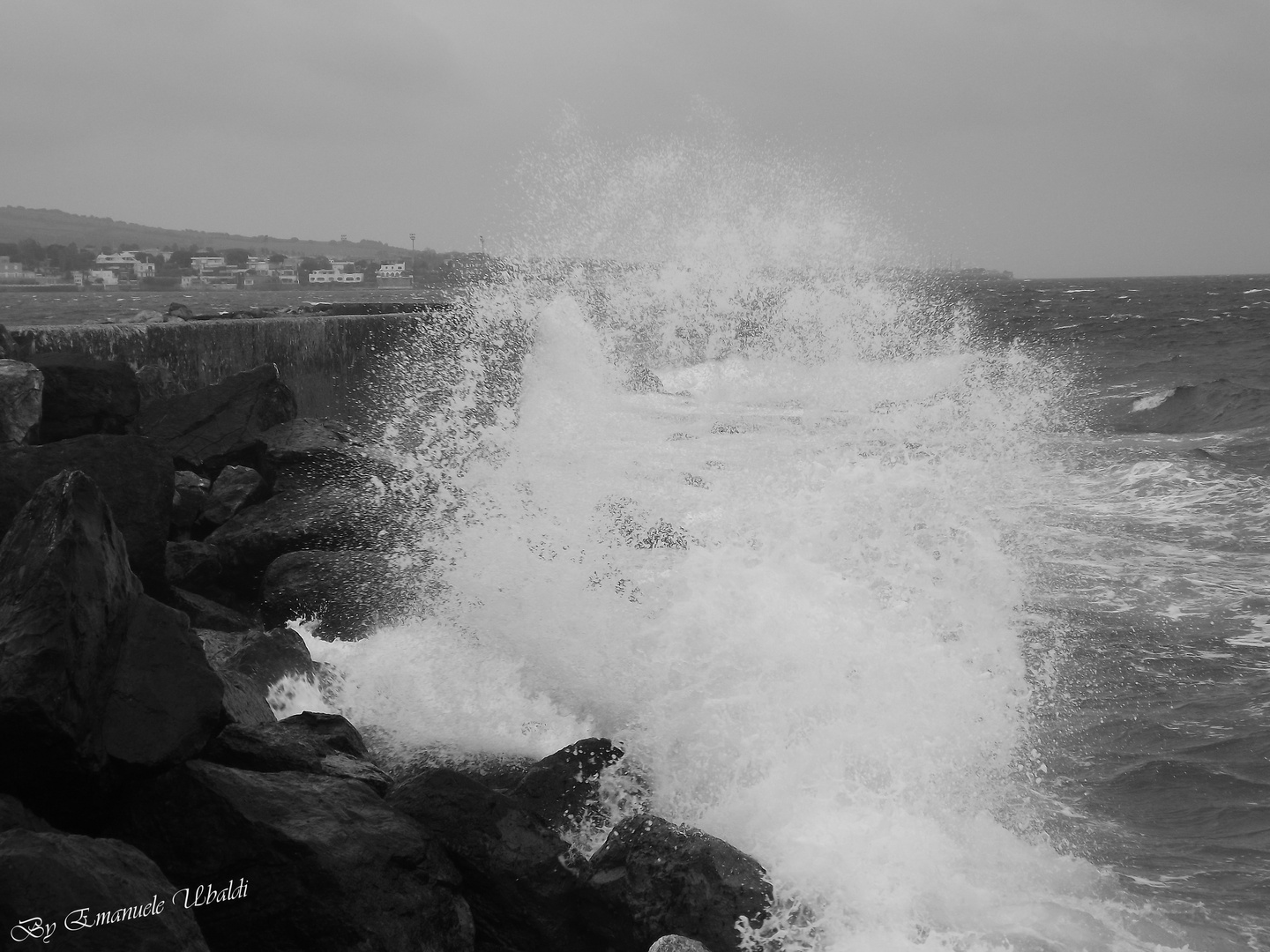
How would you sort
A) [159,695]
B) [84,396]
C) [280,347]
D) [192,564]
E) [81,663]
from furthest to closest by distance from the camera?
[280,347], [84,396], [192,564], [159,695], [81,663]

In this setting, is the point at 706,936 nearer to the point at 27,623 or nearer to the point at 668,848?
the point at 668,848

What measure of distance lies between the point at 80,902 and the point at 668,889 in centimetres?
152

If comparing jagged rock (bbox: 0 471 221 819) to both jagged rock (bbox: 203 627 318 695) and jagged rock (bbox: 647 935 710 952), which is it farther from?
jagged rock (bbox: 647 935 710 952)

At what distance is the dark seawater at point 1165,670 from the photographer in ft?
12.9

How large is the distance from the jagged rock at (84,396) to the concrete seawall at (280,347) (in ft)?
1.96

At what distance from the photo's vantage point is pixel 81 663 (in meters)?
2.90

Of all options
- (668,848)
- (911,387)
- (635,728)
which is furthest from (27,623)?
(911,387)

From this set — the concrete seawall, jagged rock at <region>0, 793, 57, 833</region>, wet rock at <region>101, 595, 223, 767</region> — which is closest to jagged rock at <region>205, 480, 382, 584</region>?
the concrete seawall

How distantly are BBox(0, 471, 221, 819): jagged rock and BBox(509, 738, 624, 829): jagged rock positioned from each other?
3.62ft

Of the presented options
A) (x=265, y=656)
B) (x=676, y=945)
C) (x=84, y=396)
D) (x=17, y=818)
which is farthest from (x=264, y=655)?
(x=84, y=396)

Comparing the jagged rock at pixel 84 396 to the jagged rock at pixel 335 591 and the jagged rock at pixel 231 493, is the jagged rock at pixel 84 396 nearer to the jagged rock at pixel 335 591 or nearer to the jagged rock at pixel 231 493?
the jagged rock at pixel 231 493

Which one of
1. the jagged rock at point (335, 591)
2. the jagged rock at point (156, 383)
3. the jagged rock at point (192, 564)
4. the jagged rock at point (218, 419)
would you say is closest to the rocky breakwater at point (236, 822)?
the jagged rock at point (335, 591)

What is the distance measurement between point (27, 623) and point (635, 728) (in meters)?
2.26

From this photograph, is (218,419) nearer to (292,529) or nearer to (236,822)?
(292,529)
